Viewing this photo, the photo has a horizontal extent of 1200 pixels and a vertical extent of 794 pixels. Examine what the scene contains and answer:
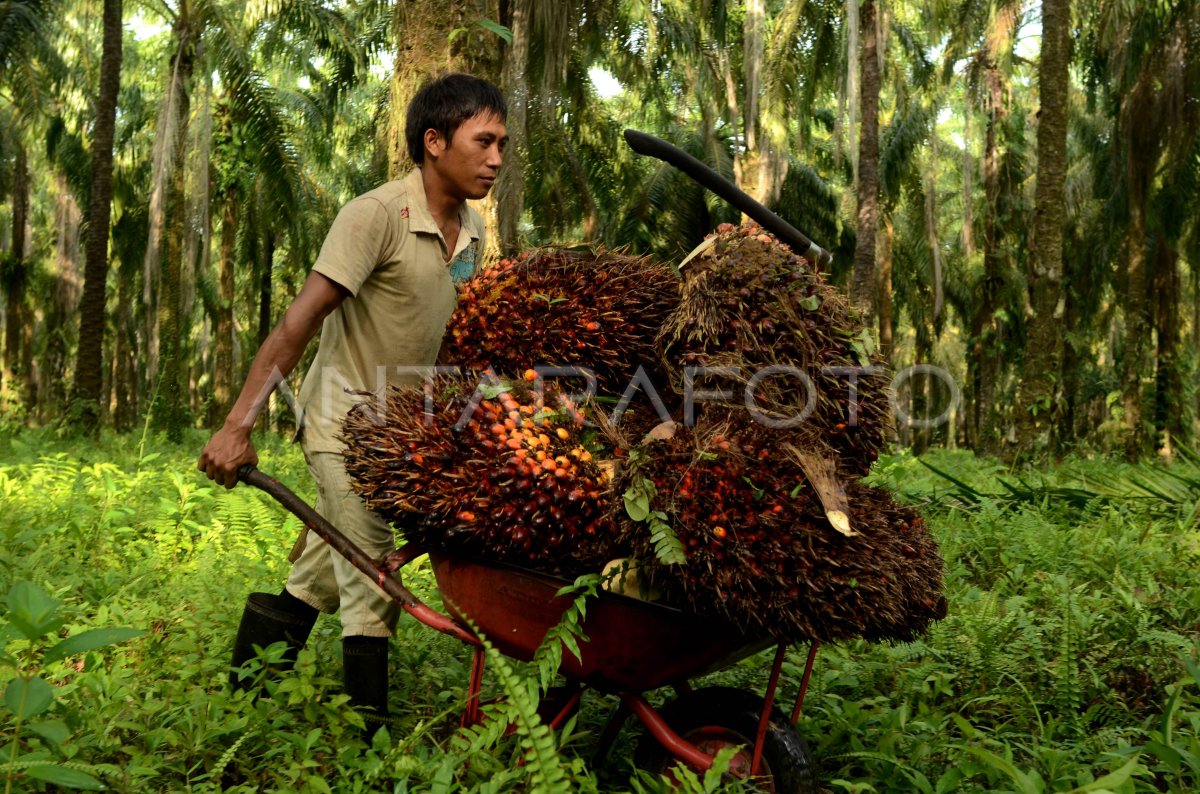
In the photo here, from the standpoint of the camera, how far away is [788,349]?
7.97 feet

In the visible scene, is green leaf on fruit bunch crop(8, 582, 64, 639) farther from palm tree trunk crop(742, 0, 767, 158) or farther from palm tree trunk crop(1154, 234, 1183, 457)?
palm tree trunk crop(742, 0, 767, 158)

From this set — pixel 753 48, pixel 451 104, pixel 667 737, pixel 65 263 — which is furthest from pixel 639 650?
pixel 65 263

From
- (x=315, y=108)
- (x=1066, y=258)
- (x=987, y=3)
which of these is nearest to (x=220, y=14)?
(x=315, y=108)

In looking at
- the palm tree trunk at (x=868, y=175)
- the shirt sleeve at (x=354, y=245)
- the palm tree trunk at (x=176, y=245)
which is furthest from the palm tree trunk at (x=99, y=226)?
the shirt sleeve at (x=354, y=245)

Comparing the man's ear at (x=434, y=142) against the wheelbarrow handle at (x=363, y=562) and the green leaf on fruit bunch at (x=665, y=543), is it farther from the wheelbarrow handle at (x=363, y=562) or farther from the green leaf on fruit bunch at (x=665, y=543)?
the green leaf on fruit bunch at (x=665, y=543)

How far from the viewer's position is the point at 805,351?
2.41 metres

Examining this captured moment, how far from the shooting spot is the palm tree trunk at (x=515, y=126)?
874 centimetres

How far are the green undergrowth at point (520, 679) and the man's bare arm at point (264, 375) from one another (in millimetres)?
479

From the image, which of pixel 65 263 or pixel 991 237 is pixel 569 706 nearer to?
pixel 991 237

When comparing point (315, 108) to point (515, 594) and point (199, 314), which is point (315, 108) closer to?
point (199, 314)

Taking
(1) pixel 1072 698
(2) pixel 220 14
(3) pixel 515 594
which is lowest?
(1) pixel 1072 698

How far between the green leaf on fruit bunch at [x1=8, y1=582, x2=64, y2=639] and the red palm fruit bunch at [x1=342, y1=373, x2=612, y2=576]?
0.74 m

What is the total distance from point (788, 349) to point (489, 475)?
0.77 metres

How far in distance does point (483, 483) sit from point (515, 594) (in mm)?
316
